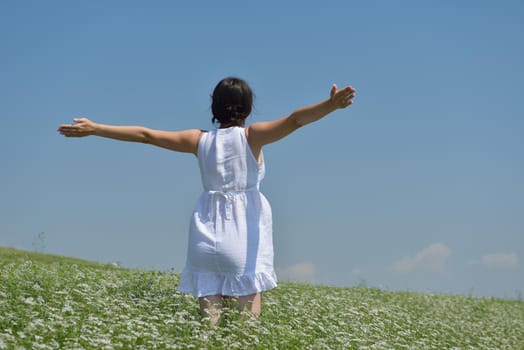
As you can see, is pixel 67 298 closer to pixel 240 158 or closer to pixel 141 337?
pixel 141 337

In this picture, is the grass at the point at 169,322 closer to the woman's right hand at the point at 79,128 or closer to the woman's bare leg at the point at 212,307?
the woman's bare leg at the point at 212,307

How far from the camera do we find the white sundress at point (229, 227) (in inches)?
263

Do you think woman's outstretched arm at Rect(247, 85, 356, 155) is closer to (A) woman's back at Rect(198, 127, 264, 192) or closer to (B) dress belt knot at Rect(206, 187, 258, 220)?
(A) woman's back at Rect(198, 127, 264, 192)

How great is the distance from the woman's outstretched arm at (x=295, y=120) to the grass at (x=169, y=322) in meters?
1.84

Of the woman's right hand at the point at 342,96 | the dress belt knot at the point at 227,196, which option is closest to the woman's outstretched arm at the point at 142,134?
the dress belt knot at the point at 227,196

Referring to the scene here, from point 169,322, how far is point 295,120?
8.47 feet

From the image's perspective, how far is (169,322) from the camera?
23.2ft

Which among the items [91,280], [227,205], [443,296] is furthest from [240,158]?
[443,296]

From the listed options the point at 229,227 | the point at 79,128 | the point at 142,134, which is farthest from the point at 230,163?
the point at 79,128

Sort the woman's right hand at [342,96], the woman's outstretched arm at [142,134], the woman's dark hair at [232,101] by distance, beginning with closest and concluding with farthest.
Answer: the woman's right hand at [342,96] → the woman's dark hair at [232,101] → the woman's outstretched arm at [142,134]

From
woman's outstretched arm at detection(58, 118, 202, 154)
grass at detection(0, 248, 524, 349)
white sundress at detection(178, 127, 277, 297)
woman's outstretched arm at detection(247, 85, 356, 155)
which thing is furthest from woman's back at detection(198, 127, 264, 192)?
grass at detection(0, 248, 524, 349)

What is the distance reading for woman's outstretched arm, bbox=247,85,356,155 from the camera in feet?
19.8

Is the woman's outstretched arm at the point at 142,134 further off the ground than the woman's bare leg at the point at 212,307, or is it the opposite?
the woman's outstretched arm at the point at 142,134

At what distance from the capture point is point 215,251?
6.64 m
